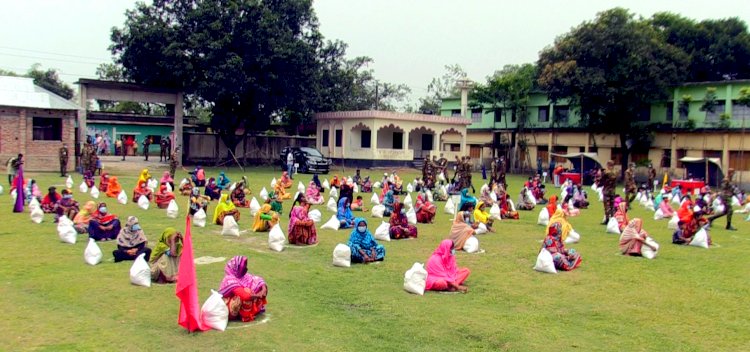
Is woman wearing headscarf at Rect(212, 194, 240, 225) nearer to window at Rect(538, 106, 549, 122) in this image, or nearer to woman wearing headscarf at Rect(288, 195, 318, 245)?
woman wearing headscarf at Rect(288, 195, 318, 245)

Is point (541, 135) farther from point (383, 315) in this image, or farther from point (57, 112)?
point (383, 315)

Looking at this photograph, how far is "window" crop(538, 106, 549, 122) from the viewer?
4734 cm

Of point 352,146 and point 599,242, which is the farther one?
point 352,146

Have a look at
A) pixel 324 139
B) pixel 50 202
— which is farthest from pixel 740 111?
pixel 50 202

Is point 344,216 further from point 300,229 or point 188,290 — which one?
point 188,290

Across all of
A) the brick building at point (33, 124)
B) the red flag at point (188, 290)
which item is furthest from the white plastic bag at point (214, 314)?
the brick building at point (33, 124)

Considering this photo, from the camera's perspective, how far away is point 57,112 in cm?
3128

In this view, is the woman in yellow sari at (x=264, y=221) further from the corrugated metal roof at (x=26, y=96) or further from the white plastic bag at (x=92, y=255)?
the corrugated metal roof at (x=26, y=96)

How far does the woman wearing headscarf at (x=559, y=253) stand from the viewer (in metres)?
11.3

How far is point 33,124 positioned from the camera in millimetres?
30750

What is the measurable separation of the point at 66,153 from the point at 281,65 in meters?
Result: 12.9

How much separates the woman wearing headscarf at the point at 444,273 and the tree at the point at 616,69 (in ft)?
98.1

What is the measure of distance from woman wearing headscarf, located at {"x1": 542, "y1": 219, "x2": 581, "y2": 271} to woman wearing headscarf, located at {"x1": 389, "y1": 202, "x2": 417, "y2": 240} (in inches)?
146

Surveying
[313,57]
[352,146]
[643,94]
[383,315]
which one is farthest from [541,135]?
[383,315]
